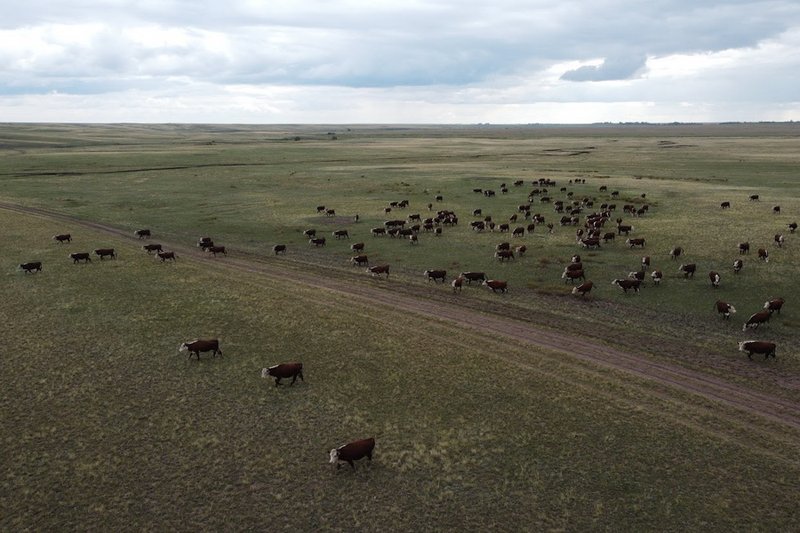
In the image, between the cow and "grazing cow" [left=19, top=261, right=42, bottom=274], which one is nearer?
"grazing cow" [left=19, top=261, right=42, bottom=274]

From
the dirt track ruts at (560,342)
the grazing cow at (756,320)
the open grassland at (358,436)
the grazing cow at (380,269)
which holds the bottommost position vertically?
the open grassland at (358,436)

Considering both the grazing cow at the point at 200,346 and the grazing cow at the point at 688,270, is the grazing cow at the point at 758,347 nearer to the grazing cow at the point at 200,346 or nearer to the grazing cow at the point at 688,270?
the grazing cow at the point at 688,270

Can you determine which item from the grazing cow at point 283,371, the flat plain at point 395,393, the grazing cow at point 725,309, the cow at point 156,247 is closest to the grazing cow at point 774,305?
the flat plain at point 395,393

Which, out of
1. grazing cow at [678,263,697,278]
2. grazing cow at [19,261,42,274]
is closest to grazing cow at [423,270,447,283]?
grazing cow at [678,263,697,278]

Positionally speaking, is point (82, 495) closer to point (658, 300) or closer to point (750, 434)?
point (750, 434)

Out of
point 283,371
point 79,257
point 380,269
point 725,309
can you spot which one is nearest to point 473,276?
point 380,269

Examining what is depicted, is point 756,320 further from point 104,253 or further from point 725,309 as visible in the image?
point 104,253

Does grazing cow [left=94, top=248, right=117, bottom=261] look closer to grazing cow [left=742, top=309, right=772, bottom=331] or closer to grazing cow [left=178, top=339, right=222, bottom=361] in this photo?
grazing cow [left=178, top=339, right=222, bottom=361]
